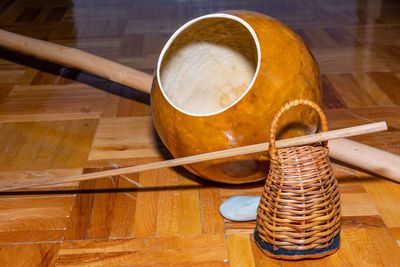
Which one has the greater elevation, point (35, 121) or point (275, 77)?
point (275, 77)

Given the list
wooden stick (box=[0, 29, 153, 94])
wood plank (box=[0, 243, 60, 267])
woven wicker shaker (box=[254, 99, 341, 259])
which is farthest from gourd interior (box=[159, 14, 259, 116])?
wood plank (box=[0, 243, 60, 267])

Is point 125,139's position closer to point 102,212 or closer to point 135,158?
point 135,158

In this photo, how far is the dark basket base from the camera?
0.85 metres

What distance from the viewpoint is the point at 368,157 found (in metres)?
1.02

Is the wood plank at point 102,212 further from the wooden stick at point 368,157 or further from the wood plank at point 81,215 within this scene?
the wooden stick at point 368,157

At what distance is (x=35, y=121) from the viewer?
4.58 feet

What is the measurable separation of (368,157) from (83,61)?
0.86 metres

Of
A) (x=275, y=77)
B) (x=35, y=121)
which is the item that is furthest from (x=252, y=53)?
(x=35, y=121)

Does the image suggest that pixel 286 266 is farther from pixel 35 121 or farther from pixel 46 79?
pixel 46 79

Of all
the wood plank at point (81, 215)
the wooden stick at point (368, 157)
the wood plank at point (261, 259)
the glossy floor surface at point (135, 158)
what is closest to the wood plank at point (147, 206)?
the glossy floor surface at point (135, 158)

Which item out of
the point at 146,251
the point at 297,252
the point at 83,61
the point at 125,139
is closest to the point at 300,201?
the point at 297,252

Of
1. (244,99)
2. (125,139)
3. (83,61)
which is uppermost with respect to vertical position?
(244,99)

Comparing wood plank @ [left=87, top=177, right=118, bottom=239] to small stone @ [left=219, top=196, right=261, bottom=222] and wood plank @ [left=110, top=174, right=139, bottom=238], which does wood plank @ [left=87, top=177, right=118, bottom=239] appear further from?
small stone @ [left=219, top=196, right=261, bottom=222]

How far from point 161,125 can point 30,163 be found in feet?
1.41
